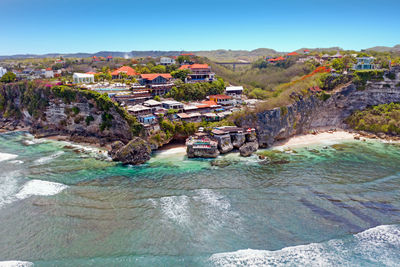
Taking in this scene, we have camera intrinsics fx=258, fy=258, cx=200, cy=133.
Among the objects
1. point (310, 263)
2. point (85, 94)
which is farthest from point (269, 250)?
point (85, 94)

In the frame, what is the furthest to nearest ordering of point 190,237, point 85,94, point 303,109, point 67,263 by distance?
point 303,109
point 85,94
point 190,237
point 67,263

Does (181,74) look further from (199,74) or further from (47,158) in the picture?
(47,158)

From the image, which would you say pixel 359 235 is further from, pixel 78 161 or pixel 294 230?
pixel 78 161

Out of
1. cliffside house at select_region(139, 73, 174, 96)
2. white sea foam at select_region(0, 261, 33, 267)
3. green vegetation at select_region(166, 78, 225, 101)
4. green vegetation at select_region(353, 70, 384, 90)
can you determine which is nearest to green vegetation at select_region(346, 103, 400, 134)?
green vegetation at select_region(353, 70, 384, 90)

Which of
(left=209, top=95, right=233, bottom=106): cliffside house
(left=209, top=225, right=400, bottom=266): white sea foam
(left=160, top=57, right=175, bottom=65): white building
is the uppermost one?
(left=160, top=57, right=175, bottom=65): white building

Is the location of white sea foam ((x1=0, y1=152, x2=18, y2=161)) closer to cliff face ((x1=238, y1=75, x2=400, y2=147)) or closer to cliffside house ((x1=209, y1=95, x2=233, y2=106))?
cliffside house ((x1=209, y1=95, x2=233, y2=106))
